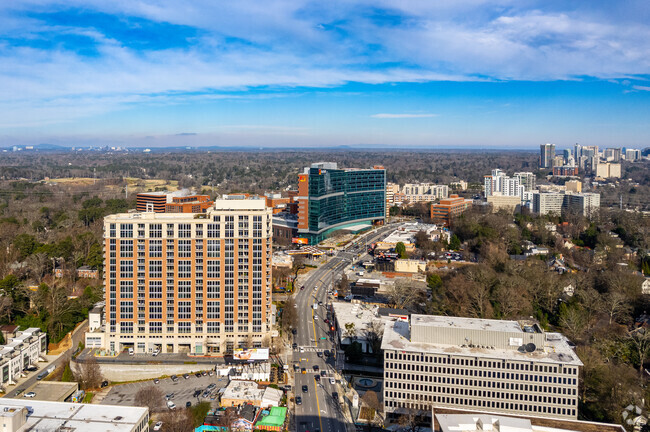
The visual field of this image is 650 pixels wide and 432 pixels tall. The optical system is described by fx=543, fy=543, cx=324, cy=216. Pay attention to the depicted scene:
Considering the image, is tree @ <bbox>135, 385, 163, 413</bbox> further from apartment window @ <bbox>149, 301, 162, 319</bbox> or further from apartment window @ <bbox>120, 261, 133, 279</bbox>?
apartment window @ <bbox>120, 261, 133, 279</bbox>

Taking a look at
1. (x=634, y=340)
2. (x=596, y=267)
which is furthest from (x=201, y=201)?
(x=634, y=340)

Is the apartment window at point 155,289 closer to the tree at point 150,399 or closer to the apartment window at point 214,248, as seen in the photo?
the apartment window at point 214,248

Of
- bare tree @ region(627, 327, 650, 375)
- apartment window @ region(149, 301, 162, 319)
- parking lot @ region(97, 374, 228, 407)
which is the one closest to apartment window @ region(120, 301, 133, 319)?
apartment window @ region(149, 301, 162, 319)

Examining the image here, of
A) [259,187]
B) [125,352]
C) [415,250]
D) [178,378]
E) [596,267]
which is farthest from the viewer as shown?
[259,187]

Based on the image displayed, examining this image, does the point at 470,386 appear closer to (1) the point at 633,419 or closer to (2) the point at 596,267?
(1) the point at 633,419

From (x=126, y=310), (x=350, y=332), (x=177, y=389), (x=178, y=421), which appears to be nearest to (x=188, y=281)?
(x=126, y=310)

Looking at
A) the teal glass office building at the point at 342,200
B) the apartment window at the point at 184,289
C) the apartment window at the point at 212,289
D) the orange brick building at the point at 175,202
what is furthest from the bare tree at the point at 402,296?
the orange brick building at the point at 175,202

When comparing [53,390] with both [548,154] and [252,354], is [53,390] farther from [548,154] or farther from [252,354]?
[548,154]
